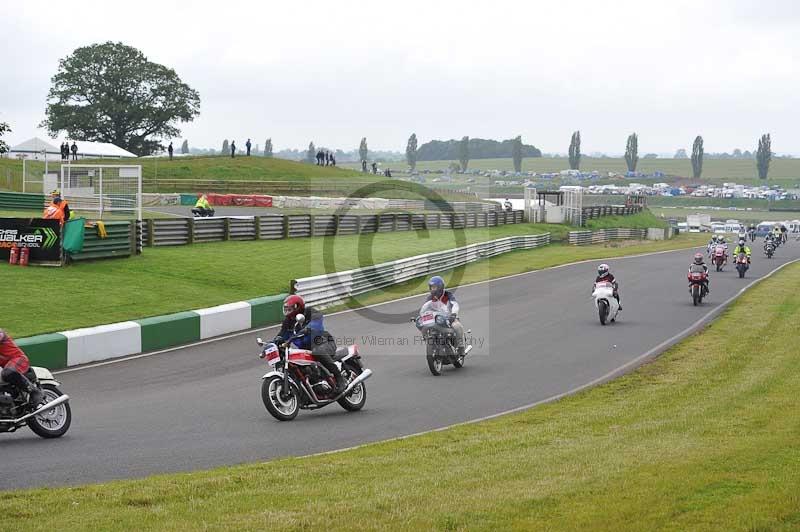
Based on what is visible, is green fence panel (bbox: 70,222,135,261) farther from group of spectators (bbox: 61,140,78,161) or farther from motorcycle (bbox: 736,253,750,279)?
group of spectators (bbox: 61,140,78,161)

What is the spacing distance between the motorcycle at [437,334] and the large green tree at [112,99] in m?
91.6

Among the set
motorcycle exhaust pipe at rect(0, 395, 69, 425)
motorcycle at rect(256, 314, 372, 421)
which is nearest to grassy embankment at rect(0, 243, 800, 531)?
motorcycle at rect(256, 314, 372, 421)

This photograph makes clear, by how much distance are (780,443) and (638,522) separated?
3748 mm

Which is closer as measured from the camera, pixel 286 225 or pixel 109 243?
pixel 109 243

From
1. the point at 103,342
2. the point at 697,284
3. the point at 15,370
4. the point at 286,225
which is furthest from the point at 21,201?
the point at 15,370

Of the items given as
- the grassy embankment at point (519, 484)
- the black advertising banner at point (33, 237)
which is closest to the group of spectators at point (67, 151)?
the black advertising banner at point (33, 237)

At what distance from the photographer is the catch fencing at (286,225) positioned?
33.6m

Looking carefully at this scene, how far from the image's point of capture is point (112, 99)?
104062mm

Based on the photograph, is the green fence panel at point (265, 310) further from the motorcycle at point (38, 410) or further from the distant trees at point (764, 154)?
the distant trees at point (764, 154)

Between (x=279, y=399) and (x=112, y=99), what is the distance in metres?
96.6

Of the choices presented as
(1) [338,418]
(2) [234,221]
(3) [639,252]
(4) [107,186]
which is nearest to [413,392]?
(1) [338,418]

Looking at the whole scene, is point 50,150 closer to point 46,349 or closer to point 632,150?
point 46,349

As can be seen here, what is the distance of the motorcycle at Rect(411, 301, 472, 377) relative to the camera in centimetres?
1752

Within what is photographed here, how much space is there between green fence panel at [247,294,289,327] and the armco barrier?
38923 mm
